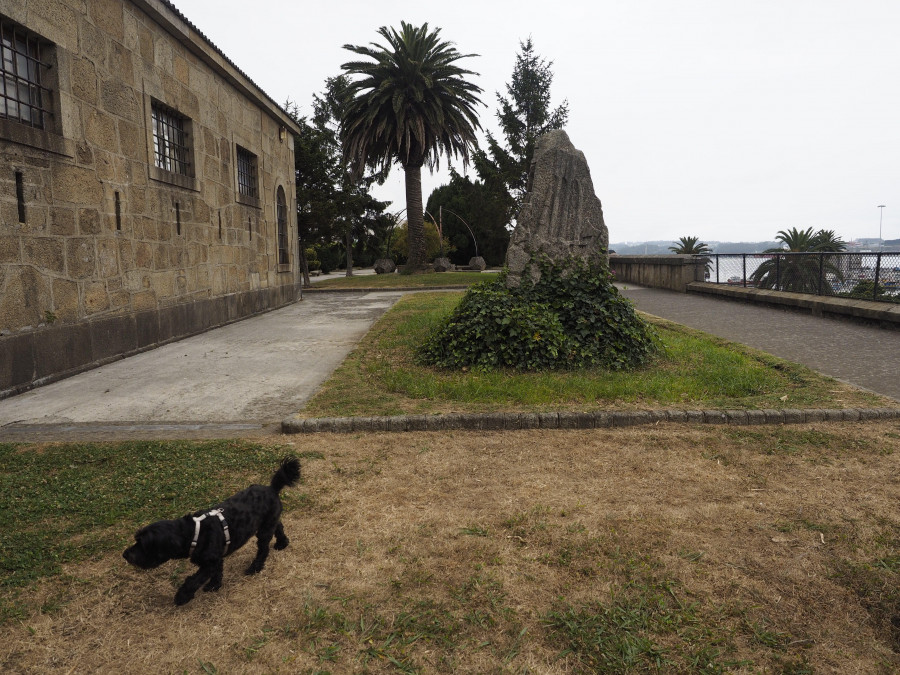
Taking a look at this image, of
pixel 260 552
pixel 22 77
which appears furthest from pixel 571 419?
pixel 22 77

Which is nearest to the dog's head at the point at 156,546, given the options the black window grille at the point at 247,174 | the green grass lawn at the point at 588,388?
the green grass lawn at the point at 588,388

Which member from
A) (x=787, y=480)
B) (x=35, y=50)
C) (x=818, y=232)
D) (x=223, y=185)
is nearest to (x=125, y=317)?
(x=35, y=50)

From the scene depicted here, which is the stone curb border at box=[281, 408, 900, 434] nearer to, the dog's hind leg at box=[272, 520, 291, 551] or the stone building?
the dog's hind leg at box=[272, 520, 291, 551]

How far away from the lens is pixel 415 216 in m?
27.5

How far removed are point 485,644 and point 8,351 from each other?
19.8ft

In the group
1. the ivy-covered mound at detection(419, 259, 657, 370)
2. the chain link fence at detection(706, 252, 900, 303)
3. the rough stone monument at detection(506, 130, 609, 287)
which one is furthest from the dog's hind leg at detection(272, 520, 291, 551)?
the chain link fence at detection(706, 252, 900, 303)

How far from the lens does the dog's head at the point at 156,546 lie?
7.19 ft

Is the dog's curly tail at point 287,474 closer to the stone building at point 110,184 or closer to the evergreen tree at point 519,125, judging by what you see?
the stone building at point 110,184

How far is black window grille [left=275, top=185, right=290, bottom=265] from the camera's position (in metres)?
16.3

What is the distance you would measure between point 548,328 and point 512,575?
4443mm

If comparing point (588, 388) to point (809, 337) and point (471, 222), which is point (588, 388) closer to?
point (809, 337)

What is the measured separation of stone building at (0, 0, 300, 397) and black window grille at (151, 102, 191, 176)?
3 cm

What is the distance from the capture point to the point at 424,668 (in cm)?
204

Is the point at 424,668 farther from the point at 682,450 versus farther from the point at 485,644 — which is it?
the point at 682,450
